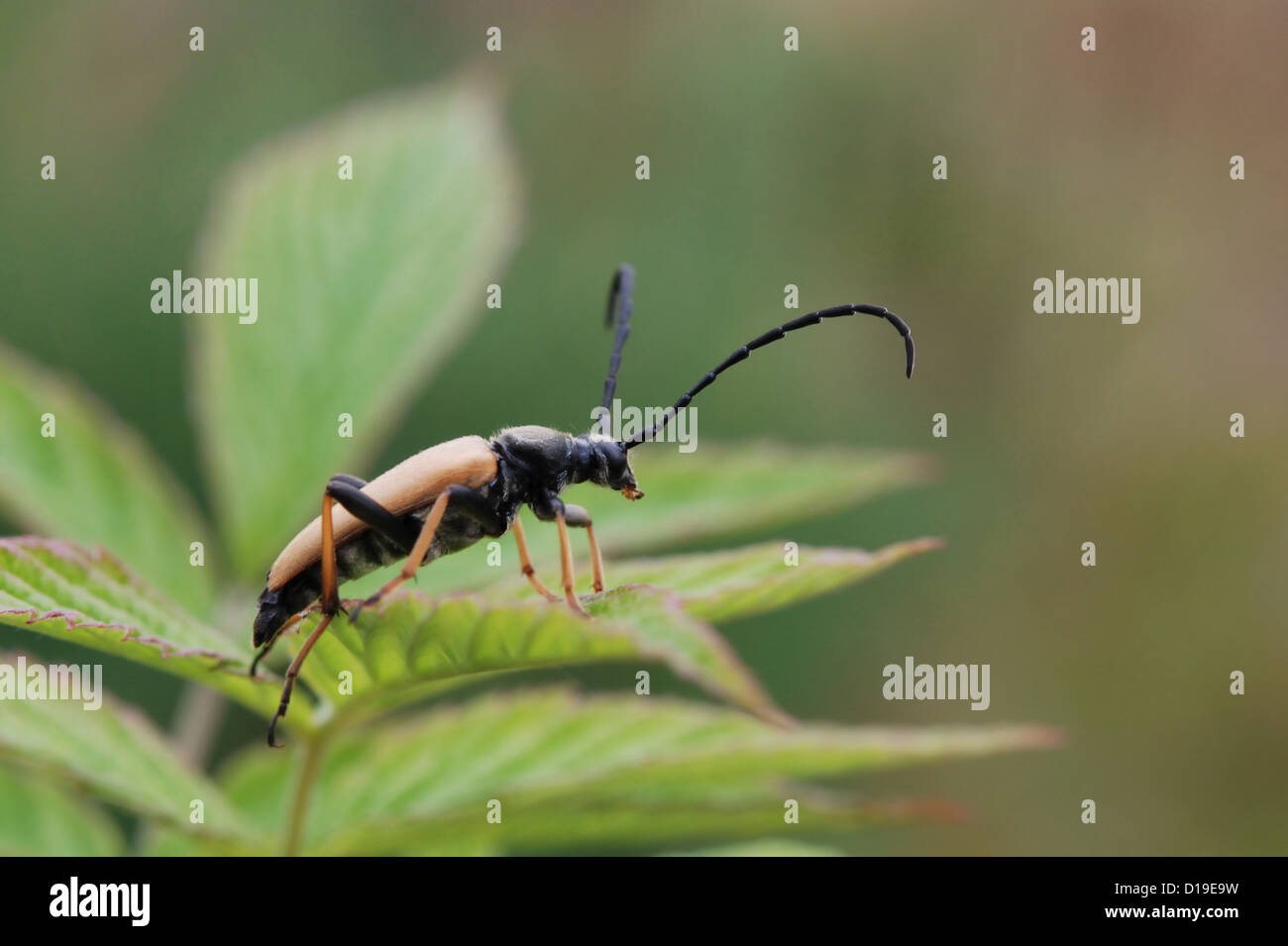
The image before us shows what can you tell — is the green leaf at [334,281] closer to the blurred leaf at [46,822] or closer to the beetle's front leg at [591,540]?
the beetle's front leg at [591,540]

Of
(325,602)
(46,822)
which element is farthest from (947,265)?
(46,822)

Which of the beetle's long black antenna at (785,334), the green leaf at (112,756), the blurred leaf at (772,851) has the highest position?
the beetle's long black antenna at (785,334)

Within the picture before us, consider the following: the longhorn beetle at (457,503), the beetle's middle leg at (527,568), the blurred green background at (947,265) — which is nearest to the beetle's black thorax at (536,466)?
the longhorn beetle at (457,503)

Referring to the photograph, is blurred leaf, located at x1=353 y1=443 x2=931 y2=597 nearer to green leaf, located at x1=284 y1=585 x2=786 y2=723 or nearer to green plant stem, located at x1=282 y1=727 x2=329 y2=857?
green plant stem, located at x1=282 y1=727 x2=329 y2=857
